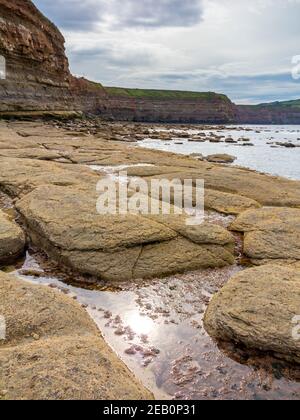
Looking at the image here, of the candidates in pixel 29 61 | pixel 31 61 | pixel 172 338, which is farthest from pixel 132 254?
pixel 31 61

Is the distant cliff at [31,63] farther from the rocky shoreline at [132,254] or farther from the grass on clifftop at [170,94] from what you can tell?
the grass on clifftop at [170,94]

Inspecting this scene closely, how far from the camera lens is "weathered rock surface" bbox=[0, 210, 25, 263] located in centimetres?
845

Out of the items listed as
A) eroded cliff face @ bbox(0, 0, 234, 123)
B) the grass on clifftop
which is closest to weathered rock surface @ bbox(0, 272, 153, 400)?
eroded cliff face @ bbox(0, 0, 234, 123)

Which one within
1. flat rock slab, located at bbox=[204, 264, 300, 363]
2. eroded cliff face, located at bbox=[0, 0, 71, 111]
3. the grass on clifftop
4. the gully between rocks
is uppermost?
the grass on clifftop

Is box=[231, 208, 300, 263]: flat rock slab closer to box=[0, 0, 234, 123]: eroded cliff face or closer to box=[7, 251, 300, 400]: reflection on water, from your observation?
box=[7, 251, 300, 400]: reflection on water

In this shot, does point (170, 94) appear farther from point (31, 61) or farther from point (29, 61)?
point (29, 61)

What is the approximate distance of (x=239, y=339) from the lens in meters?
5.91

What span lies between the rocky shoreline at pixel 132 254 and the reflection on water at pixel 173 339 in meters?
0.32

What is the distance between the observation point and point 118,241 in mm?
8641

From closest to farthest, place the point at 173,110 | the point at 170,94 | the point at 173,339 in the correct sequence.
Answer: the point at 173,339
the point at 173,110
the point at 170,94

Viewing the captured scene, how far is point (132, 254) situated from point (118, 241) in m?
0.43

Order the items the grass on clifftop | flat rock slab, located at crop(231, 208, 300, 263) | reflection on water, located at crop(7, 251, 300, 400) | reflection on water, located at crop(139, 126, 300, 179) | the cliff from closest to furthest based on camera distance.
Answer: reflection on water, located at crop(7, 251, 300, 400)
flat rock slab, located at crop(231, 208, 300, 263)
reflection on water, located at crop(139, 126, 300, 179)
the cliff
the grass on clifftop

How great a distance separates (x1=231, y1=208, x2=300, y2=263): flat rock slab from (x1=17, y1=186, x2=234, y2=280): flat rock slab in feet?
2.16
